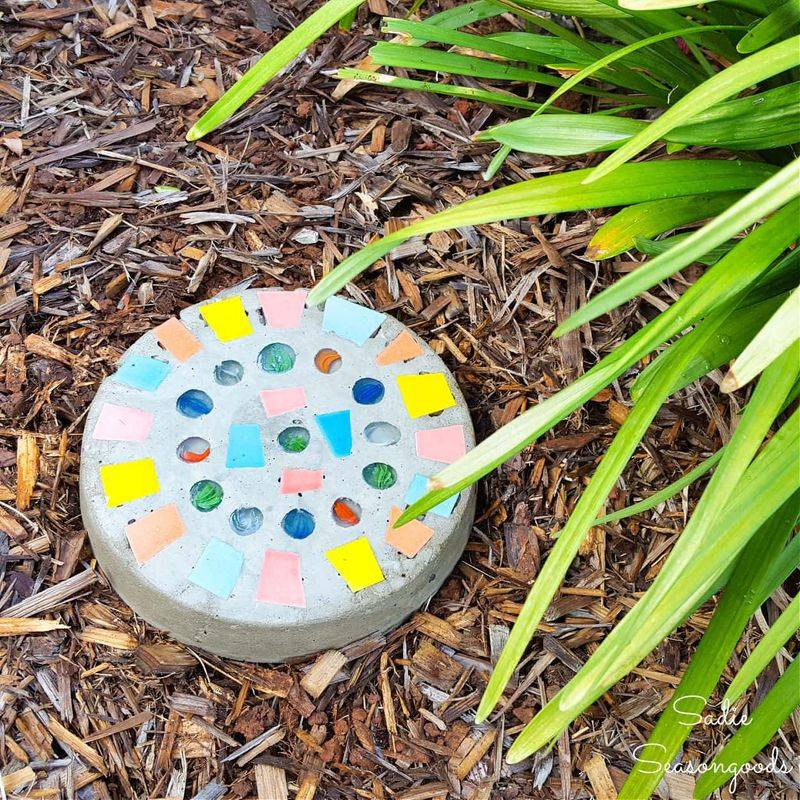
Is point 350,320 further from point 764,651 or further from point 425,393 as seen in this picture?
point 764,651

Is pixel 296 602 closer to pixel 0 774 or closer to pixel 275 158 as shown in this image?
pixel 0 774

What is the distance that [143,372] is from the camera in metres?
1.41

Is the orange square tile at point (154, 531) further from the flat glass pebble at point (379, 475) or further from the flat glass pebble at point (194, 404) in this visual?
the flat glass pebble at point (379, 475)

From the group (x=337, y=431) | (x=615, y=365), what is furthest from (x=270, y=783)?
(x=615, y=365)

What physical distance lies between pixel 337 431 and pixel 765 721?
2.23 ft

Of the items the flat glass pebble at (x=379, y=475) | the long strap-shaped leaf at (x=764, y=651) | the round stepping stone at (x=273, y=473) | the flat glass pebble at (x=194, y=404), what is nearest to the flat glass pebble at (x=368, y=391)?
the round stepping stone at (x=273, y=473)

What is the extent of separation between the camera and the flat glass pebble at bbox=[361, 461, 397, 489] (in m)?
1.34

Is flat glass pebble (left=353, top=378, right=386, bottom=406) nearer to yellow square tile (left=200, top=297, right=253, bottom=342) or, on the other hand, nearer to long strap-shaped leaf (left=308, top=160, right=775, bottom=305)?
yellow square tile (left=200, top=297, right=253, bottom=342)

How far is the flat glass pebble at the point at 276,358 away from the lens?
143 centimetres

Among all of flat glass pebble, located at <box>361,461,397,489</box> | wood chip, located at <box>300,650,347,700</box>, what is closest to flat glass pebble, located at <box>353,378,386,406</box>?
flat glass pebble, located at <box>361,461,397,489</box>

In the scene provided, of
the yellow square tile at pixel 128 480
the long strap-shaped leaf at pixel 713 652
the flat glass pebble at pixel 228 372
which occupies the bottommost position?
the yellow square tile at pixel 128 480

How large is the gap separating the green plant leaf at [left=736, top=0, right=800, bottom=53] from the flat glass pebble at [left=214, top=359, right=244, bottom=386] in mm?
817

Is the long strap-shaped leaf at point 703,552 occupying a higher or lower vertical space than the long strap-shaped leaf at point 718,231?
lower

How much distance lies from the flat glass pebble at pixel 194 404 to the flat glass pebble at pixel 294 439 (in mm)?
119
